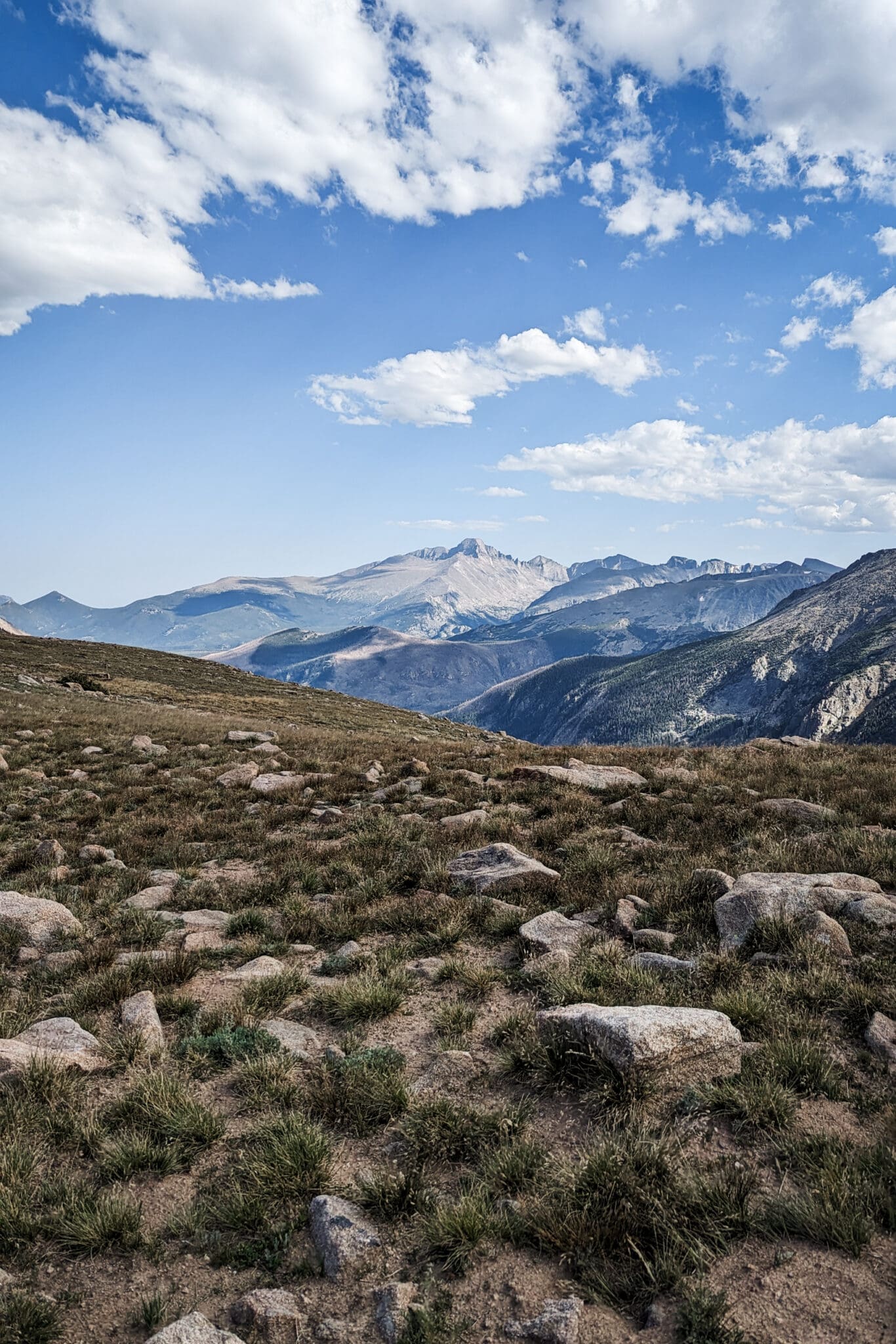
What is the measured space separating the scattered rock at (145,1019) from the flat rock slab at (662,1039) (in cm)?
413

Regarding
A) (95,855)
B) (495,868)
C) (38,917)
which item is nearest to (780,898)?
(495,868)

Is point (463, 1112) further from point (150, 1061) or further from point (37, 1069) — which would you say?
point (37, 1069)

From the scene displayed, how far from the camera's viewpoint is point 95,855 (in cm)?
1234

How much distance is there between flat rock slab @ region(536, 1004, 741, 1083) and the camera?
5293 millimetres

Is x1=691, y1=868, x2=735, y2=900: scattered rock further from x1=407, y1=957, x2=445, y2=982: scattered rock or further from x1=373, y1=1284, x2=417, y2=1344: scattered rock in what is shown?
x1=373, y1=1284, x2=417, y2=1344: scattered rock

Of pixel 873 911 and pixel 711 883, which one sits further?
pixel 711 883

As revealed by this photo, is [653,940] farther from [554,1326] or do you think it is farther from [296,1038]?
[554,1326]

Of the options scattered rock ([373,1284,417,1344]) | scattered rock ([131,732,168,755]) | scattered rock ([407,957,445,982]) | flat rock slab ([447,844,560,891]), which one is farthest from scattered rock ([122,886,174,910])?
scattered rock ([131,732,168,755])

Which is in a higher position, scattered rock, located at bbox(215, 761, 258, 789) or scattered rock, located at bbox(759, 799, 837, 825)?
scattered rock, located at bbox(759, 799, 837, 825)

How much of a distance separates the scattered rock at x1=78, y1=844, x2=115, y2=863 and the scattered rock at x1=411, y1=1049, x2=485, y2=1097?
29.5ft

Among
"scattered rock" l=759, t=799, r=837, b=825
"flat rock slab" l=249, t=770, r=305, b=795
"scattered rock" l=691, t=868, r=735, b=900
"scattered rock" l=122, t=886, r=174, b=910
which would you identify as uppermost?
"scattered rock" l=759, t=799, r=837, b=825

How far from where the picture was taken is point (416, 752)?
23.3 meters

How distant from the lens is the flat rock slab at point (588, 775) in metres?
15.8

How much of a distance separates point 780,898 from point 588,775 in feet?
27.7
